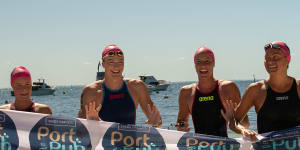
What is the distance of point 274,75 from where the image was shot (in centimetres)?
548

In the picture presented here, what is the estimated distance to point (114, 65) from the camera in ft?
20.1

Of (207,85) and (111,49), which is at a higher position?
(111,49)

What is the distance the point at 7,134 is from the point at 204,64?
358cm

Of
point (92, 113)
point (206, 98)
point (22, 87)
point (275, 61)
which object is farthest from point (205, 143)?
point (22, 87)

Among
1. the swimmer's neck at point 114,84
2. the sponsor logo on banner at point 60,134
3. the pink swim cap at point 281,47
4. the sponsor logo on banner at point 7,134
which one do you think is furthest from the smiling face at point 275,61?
the sponsor logo on banner at point 7,134

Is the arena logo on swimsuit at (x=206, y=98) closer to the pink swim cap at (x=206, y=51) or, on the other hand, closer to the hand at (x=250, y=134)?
the pink swim cap at (x=206, y=51)

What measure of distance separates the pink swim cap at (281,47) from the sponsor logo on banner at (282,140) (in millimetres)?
1170

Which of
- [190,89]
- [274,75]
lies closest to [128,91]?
[190,89]

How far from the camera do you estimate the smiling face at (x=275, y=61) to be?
17.7ft

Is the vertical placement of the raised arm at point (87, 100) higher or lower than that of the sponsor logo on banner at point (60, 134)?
higher

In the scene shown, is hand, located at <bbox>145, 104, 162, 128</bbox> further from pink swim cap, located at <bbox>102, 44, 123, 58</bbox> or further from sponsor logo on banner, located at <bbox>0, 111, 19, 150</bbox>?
sponsor logo on banner, located at <bbox>0, 111, 19, 150</bbox>

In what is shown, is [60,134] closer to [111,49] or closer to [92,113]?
[92,113]

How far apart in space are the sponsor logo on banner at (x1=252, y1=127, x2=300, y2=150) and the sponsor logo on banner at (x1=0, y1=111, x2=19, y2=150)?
4.05m

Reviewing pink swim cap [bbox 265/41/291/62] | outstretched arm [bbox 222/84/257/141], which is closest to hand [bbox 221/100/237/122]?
outstretched arm [bbox 222/84/257/141]
